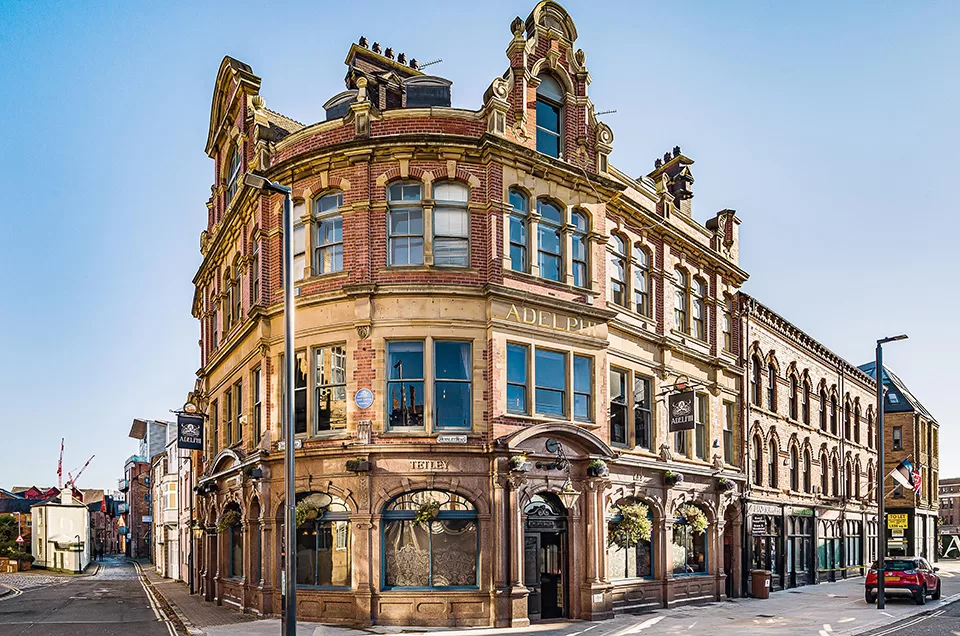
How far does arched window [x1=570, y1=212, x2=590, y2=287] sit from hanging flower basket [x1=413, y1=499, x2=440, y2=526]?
7.11 meters

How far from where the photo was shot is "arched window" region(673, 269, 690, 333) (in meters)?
28.4

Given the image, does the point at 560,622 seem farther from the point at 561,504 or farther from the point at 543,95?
the point at 543,95

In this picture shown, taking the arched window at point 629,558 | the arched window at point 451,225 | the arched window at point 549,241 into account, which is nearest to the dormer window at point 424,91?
the arched window at point 451,225

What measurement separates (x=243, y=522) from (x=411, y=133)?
448 inches

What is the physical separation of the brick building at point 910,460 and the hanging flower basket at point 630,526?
3492cm

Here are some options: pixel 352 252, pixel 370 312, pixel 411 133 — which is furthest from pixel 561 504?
pixel 411 133

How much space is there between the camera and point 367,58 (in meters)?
25.6

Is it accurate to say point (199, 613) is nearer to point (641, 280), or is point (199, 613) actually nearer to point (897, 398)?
point (641, 280)

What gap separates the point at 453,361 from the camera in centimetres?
2086

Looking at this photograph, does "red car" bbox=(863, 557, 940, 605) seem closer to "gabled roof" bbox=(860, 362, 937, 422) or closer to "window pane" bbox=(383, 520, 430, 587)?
"window pane" bbox=(383, 520, 430, 587)

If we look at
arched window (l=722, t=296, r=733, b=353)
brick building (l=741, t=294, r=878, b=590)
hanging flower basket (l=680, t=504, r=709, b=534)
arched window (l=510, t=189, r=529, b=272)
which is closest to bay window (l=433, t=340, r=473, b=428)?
arched window (l=510, t=189, r=529, b=272)

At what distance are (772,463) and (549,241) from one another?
17.5 m

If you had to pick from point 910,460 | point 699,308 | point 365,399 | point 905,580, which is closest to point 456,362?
point 365,399

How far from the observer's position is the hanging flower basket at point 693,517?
26.6 m
